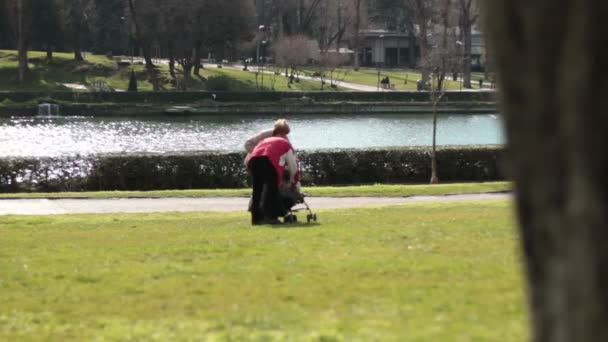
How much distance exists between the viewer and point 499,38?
10.9ft

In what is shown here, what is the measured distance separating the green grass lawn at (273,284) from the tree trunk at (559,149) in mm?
2319

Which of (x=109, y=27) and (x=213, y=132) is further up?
(x=109, y=27)

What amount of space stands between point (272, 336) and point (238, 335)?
0.24m

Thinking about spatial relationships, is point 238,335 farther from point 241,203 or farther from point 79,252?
point 241,203

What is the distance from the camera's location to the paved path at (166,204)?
17.8 meters

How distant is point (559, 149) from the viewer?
10.2 ft

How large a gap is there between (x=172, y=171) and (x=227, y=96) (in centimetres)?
4574

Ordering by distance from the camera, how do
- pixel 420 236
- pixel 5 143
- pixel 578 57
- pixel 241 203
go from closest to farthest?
pixel 578 57
pixel 420 236
pixel 241 203
pixel 5 143

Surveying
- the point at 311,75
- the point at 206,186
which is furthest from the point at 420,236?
the point at 311,75

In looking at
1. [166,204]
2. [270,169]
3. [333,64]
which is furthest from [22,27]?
[270,169]

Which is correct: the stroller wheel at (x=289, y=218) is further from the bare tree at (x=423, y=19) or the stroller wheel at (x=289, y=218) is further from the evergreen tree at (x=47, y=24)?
the evergreen tree at (x=47, y=24)

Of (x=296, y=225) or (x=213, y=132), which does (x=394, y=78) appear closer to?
(x=213, y=132)

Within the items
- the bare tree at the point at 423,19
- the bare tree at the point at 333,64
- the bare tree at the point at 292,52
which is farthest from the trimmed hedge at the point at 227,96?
the bare tree at the point at 292,52

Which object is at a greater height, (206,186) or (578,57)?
(578,57)
